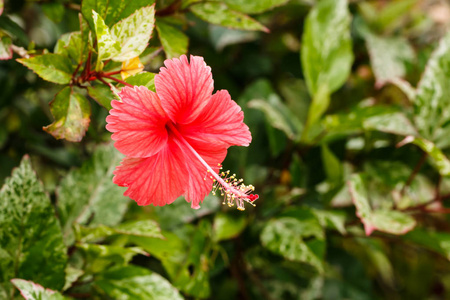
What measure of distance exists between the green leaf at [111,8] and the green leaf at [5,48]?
120 mm

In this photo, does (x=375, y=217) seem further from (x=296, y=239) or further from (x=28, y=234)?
(x=28, y=234)

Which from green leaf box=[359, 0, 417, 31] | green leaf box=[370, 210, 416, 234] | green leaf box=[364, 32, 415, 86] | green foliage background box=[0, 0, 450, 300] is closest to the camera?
green foliage background box=[0, 0, 450, 300]

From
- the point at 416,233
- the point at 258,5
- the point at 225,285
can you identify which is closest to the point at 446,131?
the point at 416,233

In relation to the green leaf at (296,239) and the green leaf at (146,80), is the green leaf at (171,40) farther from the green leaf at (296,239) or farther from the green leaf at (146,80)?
the green leaf at (296,239)

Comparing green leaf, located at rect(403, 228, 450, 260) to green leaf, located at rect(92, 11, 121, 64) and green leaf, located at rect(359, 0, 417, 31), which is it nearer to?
green leaf, located at rect(359, 0, 417, 31)

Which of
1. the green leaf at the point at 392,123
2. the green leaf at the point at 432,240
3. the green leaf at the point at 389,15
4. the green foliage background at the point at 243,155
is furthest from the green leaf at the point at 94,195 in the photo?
the green leaf at the point at 389,15

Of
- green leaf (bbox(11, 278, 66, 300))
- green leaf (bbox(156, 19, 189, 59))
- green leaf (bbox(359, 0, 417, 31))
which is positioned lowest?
green leaf (bbox(11, 278, 66, 300))

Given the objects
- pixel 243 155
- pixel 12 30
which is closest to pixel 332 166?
pixel 243 155

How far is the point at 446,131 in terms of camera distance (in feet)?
3.01

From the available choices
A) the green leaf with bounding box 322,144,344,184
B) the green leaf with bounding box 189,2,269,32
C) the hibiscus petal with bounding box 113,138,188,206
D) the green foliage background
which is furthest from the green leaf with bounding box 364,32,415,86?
the hibiscus petal with bounding box 113,138,188,206

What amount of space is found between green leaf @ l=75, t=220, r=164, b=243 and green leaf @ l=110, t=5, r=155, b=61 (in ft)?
0.95

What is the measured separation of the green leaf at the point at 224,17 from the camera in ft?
2.18

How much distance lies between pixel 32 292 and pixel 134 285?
190mm

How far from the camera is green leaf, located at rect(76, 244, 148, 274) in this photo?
639 mm
